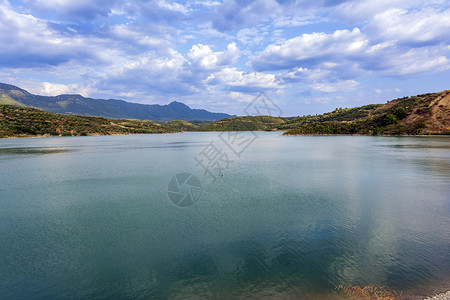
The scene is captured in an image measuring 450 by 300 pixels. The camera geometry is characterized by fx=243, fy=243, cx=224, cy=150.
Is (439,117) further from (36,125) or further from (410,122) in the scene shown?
(36,125)

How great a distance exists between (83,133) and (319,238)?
7716 inches

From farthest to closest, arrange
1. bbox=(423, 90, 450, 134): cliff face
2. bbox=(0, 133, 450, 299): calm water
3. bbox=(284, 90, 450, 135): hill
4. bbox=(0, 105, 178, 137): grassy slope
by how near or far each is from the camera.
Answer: bbox=(0, 105, 178, 137): grassy slope → bbox=(284, 90, 450, 135): hill → bbox=(423, 90, 450, 134): cliff face → bbox=(0, 133, 450, 299): calm water

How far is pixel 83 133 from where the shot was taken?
6993 inches

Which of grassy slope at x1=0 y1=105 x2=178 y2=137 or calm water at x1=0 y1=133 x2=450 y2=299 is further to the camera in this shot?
grassy slope at x1=0 y1=105 x2=178 y2=137

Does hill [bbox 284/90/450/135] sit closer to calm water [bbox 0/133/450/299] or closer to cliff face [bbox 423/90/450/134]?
cliff face [bbox 423/90/450/134]

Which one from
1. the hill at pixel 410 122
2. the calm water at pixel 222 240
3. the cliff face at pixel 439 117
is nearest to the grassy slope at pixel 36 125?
the calm water at pixel 222 240

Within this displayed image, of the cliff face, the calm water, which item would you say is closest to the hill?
the cliff face

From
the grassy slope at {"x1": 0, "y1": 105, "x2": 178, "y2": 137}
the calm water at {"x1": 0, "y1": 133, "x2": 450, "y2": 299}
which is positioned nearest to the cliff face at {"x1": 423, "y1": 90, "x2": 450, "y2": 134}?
the calm water at {"x1": 0, "y1": 133, "x2": 450, "y2": 299}

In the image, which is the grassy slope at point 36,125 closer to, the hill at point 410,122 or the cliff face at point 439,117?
the hill at point 410,122

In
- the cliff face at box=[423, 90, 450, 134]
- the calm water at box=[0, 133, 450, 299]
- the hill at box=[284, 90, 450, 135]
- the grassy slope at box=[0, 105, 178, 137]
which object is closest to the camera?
the calm water at box=[0, 133, 450, 299]

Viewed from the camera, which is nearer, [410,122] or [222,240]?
[222,240]

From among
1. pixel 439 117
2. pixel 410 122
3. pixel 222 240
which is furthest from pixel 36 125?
pixel 439 117

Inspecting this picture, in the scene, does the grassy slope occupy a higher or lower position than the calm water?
higher

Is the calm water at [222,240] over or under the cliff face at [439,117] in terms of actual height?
under
